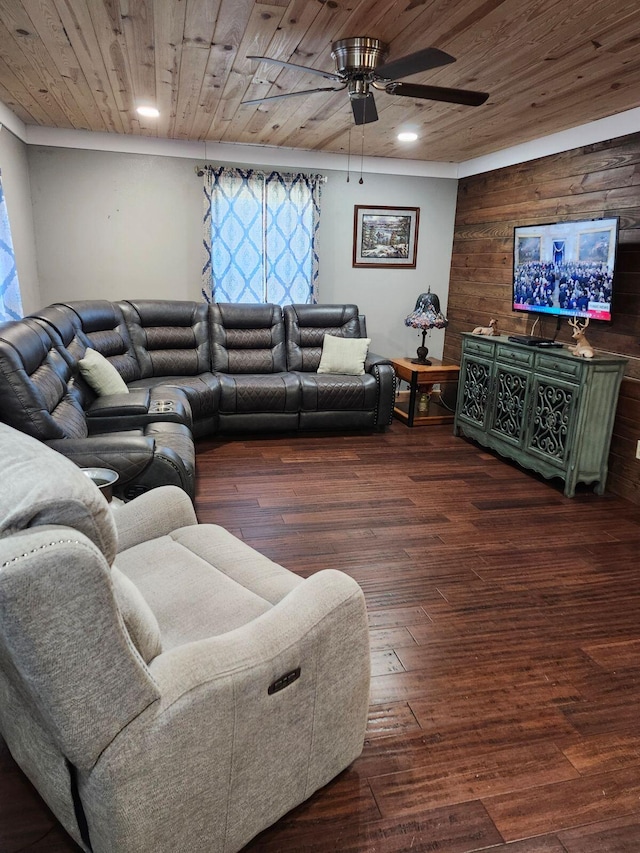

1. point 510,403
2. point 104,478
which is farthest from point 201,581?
point 510,403

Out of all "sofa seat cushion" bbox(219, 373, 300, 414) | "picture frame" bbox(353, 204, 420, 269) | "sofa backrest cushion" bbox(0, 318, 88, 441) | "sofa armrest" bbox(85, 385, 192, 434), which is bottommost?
"sofa seat cushion" bbox(219, 373, 300, 414)

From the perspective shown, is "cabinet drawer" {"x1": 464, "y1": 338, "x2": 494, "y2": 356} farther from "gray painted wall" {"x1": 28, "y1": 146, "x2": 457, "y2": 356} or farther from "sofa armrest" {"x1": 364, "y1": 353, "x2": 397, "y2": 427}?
"gray painted wall" {"x1": 28, "y1": 146, "x2": 457, "y2": 356}

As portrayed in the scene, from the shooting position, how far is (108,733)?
3.44ft

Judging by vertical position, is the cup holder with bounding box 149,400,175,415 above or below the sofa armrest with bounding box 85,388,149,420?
below

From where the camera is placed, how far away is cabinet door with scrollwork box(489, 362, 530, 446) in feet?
13.6

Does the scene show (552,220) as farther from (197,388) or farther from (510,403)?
(197,388)

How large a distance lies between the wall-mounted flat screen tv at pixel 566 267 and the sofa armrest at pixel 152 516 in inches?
119

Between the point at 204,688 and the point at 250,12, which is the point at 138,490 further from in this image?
the point at 250,12

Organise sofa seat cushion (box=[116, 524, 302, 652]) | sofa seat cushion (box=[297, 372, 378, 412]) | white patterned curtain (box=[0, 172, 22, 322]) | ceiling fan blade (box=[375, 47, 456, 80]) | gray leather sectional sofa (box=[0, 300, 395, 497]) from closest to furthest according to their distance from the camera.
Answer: sofa seat cushion (box=[116, 524, 302, 652]), ceiling fan blade (box=[375, 47, 456, 80]), gray leather sectional sofa (box=[0, 300, 395, 497]), white patterned curtain (box=[0, 172, 22, 322]), sofa seat cushion (box=[297, 372, 378, 412])

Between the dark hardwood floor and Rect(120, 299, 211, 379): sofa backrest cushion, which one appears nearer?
the dark hardwood floor

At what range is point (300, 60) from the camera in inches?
113

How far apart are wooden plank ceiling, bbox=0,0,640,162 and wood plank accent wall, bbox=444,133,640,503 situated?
310mm

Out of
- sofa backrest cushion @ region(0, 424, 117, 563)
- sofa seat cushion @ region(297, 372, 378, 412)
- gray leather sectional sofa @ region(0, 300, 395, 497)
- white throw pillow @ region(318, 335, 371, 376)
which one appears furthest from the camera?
white throw pillow @ region(318, 335, 371, 376)

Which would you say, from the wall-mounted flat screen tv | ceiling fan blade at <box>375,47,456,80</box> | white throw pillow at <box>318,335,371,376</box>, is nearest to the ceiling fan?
ceiling fan blade at <box>375,47,456,80</box>
